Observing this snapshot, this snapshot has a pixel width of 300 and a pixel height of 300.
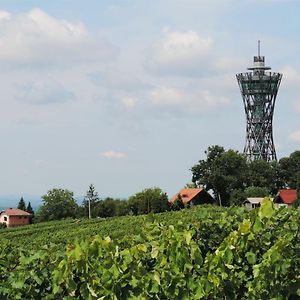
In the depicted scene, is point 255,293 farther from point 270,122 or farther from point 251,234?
point 270,122

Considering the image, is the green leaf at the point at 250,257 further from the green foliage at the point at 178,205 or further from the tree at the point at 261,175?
the tree at the point at 261,175

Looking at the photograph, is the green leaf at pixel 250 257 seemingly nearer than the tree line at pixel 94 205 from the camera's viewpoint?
Yes

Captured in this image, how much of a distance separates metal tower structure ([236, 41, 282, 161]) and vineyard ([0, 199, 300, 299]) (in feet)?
374

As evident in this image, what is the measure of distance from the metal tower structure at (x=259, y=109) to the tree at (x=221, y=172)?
2104 cm

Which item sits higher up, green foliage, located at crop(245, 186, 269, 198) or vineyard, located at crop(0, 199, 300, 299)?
green foliage, located at crop(245, 186, 269, 198)

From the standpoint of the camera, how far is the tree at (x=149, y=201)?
292 ft

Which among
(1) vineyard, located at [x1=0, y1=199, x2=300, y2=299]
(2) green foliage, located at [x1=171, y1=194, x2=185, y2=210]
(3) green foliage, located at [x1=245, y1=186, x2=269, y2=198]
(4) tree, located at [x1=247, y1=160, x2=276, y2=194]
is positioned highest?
(4) tree, located at [x1=247, y1=160, x2=276, y2=194]

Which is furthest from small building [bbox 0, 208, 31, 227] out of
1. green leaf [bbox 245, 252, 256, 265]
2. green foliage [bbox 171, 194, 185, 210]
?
green leaf [bbox 245, 252, 256, 265]

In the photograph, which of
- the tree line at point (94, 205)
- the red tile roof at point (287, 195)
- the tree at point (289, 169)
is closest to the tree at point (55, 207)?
the tree line at point (94, 205)

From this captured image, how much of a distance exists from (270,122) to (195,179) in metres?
25.9

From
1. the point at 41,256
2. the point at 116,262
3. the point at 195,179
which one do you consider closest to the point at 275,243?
the point at 116,262

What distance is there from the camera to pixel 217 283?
595 centimetres

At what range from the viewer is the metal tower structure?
119 m

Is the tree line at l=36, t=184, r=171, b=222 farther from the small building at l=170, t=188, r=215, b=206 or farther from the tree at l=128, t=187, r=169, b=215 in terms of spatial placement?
the small building at l=170, t=188, r=215, b=206
